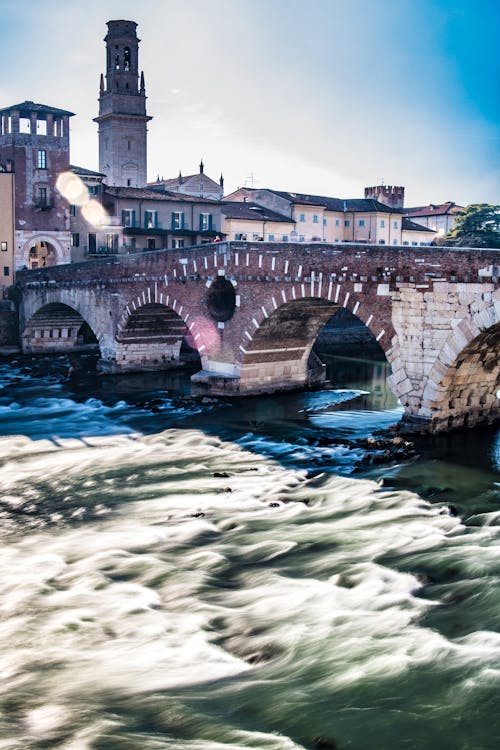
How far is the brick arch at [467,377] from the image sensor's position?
20750 mm

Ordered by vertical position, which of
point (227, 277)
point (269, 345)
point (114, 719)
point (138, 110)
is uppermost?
point (138, 110)

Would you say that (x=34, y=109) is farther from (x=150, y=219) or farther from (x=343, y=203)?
(x=343, y=203)

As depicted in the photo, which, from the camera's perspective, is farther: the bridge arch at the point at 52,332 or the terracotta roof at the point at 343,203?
the terracotta roof at the point at 343,203

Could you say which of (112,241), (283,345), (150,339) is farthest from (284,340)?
(112,241)

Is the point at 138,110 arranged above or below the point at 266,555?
above

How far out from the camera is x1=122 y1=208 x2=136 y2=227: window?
55438 mm

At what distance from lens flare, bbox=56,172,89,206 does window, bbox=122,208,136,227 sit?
9.00ft

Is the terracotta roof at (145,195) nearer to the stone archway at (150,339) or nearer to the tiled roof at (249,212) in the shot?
the tiled roof at (249,212)

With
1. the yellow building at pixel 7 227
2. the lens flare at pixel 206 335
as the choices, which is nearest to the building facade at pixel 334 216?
→ the yellow building at pixel 7 227

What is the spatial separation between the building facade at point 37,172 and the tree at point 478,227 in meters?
30.3

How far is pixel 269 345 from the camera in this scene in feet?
99.6

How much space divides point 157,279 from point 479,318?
663 inches

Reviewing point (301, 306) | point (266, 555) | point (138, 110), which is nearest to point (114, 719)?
point (266, 555)

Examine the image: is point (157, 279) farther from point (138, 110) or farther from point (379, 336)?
point (138, 110)
